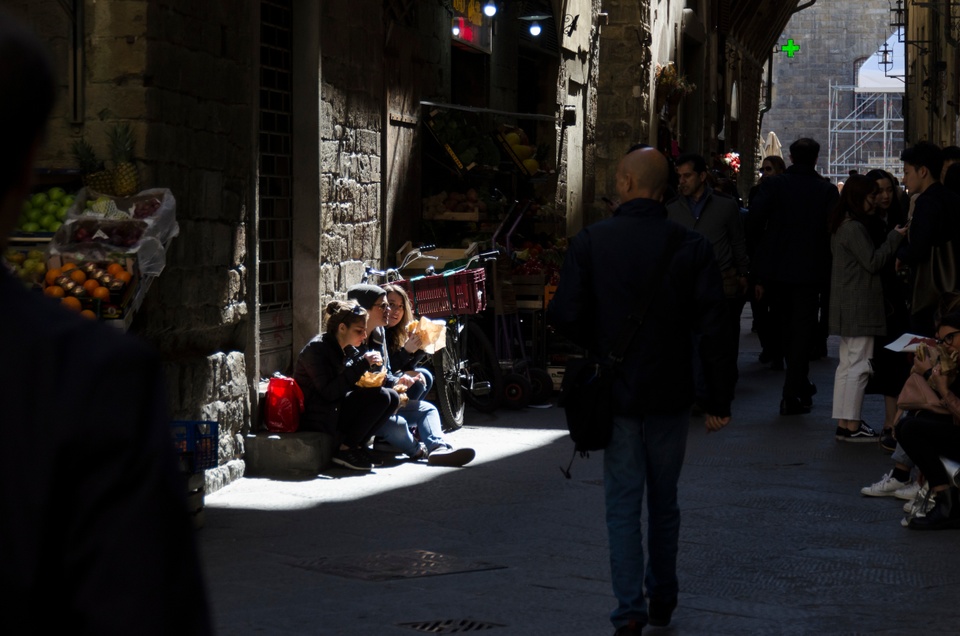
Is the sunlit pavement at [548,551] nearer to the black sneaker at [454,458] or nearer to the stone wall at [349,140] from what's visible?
the black sneaker at [454,458]

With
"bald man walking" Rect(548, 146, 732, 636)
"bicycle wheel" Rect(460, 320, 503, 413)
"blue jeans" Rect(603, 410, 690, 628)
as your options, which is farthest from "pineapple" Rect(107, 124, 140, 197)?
"bicycle wheel" Rect(460, 320, 503, 413)

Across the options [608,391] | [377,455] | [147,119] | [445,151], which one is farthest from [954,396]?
[445,151]

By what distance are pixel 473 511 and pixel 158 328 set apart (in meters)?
1.84

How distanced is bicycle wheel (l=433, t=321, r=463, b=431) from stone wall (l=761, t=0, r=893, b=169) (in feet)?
129

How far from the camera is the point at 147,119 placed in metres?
7.05

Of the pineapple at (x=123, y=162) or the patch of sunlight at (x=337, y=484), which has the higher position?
the pineapple at (x=123, y=162)

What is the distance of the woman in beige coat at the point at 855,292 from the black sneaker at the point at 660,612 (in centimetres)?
466

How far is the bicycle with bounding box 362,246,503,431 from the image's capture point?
1013cm

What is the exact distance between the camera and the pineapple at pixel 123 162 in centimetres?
693

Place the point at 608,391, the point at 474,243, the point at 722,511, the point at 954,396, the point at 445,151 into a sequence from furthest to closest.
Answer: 1. the point at 445,151
2. the point at 474,243
3. the point at 722,511
4. the point at 954,396
5. the point at 608,391

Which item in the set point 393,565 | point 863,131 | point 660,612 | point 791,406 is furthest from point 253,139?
point 863,131

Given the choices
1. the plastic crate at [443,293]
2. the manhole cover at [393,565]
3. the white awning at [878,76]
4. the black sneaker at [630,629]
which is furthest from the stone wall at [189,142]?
the white awning at [878,76]

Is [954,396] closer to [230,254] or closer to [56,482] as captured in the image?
[230,254]

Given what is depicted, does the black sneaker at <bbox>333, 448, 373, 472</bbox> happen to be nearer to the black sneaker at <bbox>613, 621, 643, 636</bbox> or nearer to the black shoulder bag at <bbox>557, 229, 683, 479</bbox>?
the black shoulder bag at <bbox>557, 229, 683, 479</bbox>
